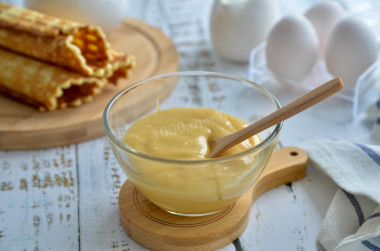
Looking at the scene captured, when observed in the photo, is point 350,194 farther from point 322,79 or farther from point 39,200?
point 39,200

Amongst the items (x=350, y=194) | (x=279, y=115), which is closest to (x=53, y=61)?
(x=279, y=115)

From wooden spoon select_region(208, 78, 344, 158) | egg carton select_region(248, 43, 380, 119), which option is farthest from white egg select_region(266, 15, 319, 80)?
wooden spoon select_region(208, 78, 344, 158)

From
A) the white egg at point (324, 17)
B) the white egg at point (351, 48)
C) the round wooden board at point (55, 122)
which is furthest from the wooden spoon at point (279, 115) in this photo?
the white egg at point (324, 17)

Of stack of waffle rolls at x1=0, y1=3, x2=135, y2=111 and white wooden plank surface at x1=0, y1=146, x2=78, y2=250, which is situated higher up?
stack of waffle rolls at x1=0, y1=3, x2=135, y2=111

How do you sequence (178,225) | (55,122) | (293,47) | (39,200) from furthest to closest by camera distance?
(293,47), (55,122), (39,200), (178,225)

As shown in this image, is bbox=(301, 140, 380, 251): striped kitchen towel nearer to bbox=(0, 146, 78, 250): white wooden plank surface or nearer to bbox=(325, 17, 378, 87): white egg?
bbox=(325, 17, 378, 87): white egg

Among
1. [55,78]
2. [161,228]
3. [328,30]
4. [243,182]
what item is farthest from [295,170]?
[55,78]
